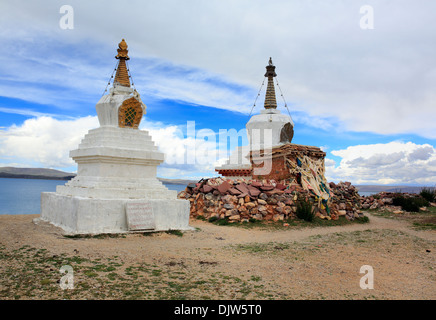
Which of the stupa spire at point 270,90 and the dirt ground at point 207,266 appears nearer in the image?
the dirt ground at point 207,266

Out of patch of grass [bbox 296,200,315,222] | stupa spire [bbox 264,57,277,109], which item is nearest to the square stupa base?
patch of grass [bbox 296,200,315,222]

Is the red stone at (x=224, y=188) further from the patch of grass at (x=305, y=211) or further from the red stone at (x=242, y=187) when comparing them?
the patch of grass at (x=305, y=211)

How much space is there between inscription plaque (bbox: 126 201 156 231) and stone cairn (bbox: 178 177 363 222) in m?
3.91

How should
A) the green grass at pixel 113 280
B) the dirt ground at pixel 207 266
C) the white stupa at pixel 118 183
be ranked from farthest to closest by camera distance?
the white stupa at pixel 118 183 → the dirt ground at pixel 207 266 → the green grass at pixel 113 280

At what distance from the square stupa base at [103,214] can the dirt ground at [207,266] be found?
453mm

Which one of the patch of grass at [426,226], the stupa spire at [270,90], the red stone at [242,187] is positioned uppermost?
the stupa spire at [270,90]

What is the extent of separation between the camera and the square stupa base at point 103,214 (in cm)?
839

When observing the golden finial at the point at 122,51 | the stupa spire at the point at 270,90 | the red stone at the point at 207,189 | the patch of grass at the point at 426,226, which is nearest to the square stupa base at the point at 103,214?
the red stone at the point at 207,189

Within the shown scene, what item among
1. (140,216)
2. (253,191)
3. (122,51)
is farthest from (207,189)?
(122,51)

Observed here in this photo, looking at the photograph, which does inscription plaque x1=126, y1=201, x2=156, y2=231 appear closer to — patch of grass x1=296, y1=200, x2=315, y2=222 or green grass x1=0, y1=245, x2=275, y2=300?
green grass x1=0, y1=245, x2=275, y2=300

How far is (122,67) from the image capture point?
37.2 ft
